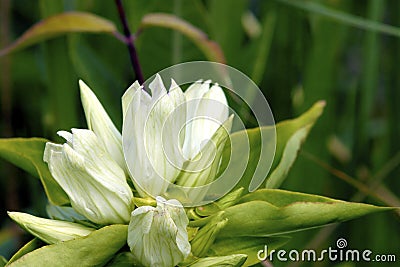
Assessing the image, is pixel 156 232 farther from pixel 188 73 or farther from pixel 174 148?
pixel 188 73

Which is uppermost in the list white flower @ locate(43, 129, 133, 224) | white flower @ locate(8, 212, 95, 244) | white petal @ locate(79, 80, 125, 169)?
white petal @ locate(79, 80, 125, 169)

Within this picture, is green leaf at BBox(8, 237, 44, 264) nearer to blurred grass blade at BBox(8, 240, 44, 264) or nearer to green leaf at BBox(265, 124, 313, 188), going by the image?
blurred grass blade at BBox(8, 240, 44, 264)

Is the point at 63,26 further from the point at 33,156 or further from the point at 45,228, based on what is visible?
the point at 45,228

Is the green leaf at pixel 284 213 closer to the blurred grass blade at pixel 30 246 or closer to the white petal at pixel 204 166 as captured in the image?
the white petal at pixel 204 166

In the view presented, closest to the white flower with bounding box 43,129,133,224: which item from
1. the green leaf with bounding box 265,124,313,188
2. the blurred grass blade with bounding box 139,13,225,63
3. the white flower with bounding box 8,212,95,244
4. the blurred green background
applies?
the white flower with bounding box 8,212,95,244

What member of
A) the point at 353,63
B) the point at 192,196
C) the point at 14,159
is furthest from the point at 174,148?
the point at 353,63

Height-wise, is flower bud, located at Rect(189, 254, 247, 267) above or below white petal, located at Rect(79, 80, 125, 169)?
below
